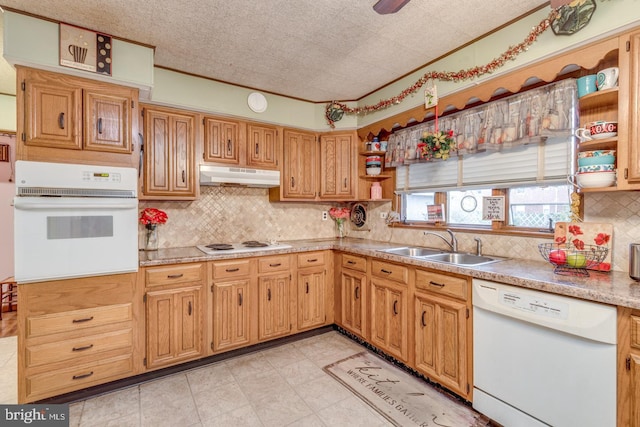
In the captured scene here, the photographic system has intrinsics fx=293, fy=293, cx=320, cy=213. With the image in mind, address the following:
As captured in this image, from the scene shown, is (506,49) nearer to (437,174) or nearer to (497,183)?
(497,183)

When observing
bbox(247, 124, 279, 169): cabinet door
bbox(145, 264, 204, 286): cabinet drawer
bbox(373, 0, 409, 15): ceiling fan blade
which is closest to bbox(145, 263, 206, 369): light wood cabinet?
bbox(145, 264, 204, 286): cabinet drawer

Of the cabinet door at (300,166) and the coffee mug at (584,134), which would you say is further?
the cabinet door at (300,166)

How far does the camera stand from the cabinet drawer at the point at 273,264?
284cm

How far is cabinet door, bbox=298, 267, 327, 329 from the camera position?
307cm

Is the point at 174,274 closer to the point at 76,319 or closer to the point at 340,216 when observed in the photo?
the point at 76,319

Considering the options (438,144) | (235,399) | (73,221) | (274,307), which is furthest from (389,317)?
(73,221)

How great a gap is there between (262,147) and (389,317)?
2143 millimetres

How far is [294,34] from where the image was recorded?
2.21 meters

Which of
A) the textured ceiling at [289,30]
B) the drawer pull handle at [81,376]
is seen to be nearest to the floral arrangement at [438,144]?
the textured ceiling at [289,30]

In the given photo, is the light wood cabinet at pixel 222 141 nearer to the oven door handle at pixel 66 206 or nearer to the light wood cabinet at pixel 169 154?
the light wood cabinet at pixel 169 154

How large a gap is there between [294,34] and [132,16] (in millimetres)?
1098

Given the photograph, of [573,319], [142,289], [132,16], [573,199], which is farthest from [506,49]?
[142,289]

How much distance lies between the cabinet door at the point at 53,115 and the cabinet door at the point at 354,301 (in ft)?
8.27

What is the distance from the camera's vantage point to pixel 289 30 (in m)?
2.16
